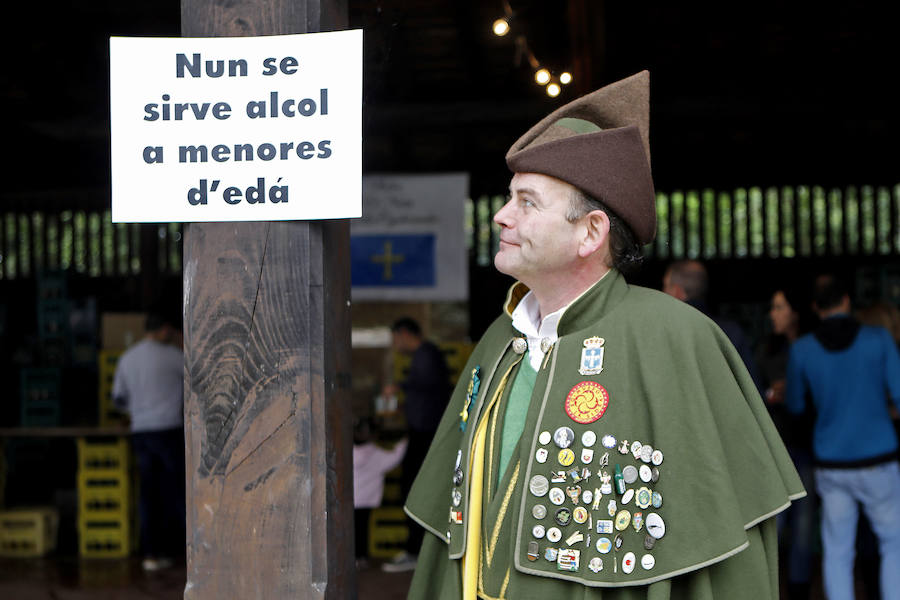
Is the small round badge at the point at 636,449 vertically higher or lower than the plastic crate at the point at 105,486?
higher

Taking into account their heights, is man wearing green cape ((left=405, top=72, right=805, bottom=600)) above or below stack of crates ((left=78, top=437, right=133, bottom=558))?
above

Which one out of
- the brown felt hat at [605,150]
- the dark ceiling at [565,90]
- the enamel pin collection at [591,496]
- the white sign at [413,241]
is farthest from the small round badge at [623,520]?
the white sign at [413,241]

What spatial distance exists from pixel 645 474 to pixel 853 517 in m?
2.93

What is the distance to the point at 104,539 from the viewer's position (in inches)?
267

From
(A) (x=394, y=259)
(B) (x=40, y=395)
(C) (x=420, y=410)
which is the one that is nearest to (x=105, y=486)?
(B) (x=40, y=395)

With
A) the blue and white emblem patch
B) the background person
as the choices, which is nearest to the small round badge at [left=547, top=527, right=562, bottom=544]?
the blue and white emblem patch

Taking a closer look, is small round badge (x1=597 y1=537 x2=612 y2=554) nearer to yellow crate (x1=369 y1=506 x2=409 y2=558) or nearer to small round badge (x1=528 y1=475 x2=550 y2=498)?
small round badge (x1=528 y1=475 x2=550 y2=498)

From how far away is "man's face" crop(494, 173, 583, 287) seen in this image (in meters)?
1.77

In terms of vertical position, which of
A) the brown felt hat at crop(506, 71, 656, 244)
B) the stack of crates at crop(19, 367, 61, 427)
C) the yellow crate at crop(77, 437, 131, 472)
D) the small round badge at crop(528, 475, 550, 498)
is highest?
the brown felt hat at crop(506, 71, 656, 244)

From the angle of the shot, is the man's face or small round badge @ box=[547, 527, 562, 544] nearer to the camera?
small round badge @ box=[547, 527, 562, 544]

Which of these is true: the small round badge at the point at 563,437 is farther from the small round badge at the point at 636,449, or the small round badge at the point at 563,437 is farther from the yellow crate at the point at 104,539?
the yellow crate at the point at 104,539

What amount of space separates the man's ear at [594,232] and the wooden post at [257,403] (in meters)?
0.48

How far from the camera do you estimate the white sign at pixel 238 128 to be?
182 cm

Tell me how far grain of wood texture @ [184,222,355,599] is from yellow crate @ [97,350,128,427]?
591cm
